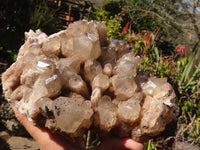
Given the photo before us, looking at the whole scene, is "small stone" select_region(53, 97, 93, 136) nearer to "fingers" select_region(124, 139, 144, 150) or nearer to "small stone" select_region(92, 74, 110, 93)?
"small stone" select_region(92, 74, 110, 93)

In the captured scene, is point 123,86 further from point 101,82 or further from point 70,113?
point 70,113

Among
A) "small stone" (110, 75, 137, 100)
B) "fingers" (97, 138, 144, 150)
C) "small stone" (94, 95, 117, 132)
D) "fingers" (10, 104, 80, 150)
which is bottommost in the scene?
"fingers" (10, 104, 80, 150)

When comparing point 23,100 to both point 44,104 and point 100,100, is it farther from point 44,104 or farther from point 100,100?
point 100,100

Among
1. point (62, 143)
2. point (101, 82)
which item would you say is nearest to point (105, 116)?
point (101, 82)

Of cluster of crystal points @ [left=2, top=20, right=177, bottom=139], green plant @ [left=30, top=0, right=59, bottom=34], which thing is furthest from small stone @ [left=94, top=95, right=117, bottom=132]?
green plant @ [left=30, top=0, right=59, bottom=34]

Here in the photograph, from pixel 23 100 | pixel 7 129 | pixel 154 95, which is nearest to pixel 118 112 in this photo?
pixel 154 95

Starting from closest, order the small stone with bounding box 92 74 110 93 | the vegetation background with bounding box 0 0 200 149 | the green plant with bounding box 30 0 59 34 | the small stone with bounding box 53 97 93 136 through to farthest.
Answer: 1. the small stone with bounding box 53 97 93 136
2. the small stone with bounding box 92 74 110 93
3. the vegetation background with bounding box 0 0 200 149
4. the green plant with bounding box 30 0 59 34

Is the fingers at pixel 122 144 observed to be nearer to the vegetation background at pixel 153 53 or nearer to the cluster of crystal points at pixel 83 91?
the cluster of crystal points at pixel 83 91

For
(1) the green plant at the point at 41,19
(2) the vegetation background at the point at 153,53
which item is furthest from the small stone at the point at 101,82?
(1) the green plant at the point at 41,19
